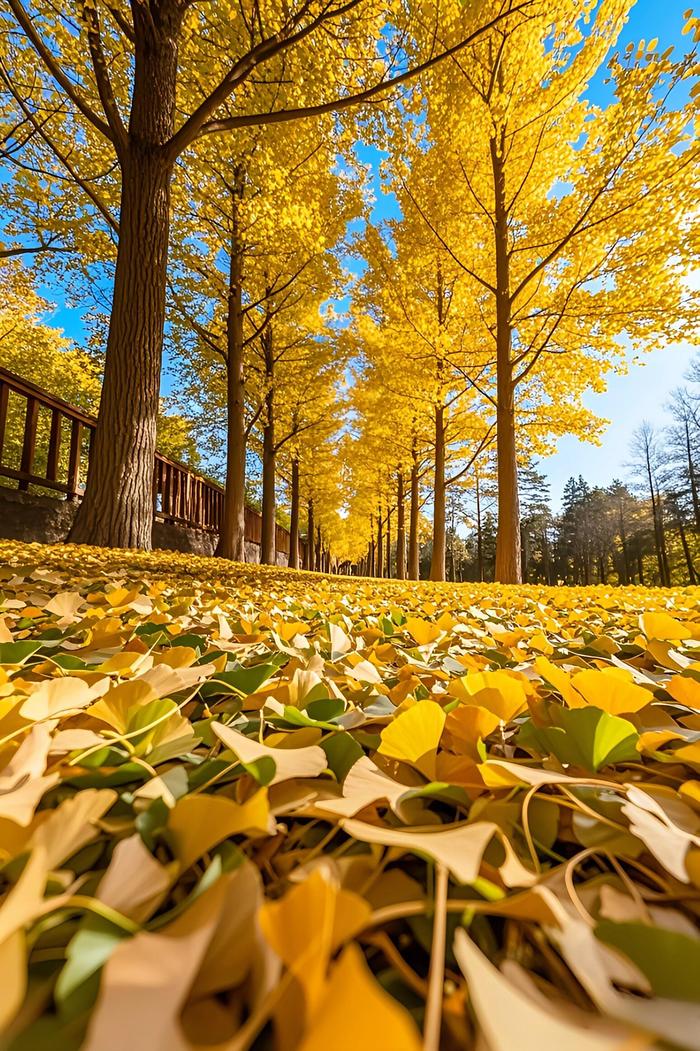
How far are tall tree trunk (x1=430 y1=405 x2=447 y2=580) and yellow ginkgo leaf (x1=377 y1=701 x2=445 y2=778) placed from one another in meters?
9.36

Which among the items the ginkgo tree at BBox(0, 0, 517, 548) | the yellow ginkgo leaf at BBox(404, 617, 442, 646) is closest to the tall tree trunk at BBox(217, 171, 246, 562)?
the ginkgo tree at BBox(0, 0, 517, 548)

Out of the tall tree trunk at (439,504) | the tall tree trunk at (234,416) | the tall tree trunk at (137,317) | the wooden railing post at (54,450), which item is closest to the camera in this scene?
the tall tree trunk at (137,317)

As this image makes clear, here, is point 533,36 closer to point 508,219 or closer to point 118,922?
point 508,219

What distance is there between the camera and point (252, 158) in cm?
566

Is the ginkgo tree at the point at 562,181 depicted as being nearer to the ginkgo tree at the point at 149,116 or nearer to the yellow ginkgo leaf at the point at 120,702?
the ginkgo tree at the point at 149,116

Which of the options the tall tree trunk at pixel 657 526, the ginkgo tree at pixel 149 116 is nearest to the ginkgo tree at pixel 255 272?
the ginkgo tree at pixel 149 116

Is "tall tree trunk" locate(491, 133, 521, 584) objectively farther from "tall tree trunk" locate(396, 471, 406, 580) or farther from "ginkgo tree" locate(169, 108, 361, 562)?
"tall tree trunk" locate(396, 471, 406, 580)

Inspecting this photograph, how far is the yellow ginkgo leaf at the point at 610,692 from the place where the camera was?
58 centimetres

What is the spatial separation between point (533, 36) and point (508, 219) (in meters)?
2.00

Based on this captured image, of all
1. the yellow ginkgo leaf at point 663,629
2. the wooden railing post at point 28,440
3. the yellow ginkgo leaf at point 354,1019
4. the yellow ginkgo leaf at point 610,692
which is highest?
the wooden railing post at point 28,440

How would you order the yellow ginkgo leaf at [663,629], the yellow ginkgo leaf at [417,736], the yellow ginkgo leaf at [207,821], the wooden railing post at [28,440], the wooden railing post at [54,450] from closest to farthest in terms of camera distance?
the yellow ginkgo leaf at [207,821], the yellow ginkgo leaf at [417,736], the yellow ginkgo leaf at [663,629], the wooden railing post at [28,440], the wooden railing post at [54,450]

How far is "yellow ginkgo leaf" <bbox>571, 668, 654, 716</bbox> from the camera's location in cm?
58

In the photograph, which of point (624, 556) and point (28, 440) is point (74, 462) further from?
point (624, 556)

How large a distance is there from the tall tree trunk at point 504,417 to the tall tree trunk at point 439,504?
3120mm
